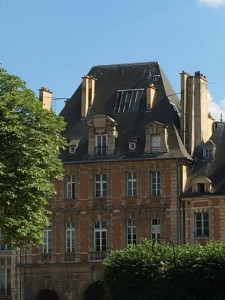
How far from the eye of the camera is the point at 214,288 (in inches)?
2258

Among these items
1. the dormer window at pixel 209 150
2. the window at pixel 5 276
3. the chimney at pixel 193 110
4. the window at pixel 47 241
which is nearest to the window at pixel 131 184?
the chimney at pixel 193 110

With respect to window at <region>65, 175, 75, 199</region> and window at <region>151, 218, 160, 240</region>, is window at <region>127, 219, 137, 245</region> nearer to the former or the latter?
window at <region>151, 218, 160, 240</region>

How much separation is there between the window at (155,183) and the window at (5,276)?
1157 cm

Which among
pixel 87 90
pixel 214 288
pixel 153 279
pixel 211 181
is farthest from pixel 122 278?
pixel 87 90

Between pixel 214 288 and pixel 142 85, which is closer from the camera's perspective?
pixel 214 288

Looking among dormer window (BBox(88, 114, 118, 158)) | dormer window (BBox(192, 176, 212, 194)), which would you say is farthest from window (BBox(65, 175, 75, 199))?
dormer window (BBox(192, 176, 212, 194))

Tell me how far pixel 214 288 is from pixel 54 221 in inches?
702

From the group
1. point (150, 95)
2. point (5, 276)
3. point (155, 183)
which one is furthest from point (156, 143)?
point (5, 276)

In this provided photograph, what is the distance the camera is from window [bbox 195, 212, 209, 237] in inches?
2721

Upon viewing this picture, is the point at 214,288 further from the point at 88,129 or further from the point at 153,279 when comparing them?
the point at 88,129

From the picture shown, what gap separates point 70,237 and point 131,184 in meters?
5.52

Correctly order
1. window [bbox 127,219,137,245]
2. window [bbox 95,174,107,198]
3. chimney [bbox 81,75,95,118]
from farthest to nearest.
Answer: chimney [bbox 81,75,95,118] < window [bbox 95,174,107,198] < window [bbox 127,219,137,245]

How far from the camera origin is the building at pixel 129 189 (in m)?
69.9

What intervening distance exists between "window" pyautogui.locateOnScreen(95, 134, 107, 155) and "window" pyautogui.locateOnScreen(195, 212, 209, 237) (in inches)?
317
